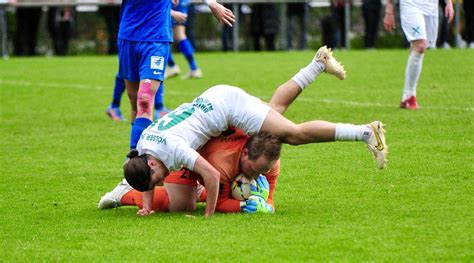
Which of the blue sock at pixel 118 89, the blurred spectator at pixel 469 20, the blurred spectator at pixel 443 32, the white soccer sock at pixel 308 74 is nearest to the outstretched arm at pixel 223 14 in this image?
the white soccer sock at pixel 308 74

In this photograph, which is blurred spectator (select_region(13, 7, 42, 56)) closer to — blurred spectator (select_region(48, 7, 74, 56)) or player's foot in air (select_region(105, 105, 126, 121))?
blurred spectator (select_region(48, 7, 74, 56))

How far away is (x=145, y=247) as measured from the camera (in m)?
7.03

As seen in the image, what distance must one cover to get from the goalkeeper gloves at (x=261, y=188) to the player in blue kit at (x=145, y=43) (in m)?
2.19

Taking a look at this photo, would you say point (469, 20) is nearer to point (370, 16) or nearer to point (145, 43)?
point (370, 16)

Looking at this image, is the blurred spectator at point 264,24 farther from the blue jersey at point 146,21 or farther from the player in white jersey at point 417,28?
the blue jersey at point 146,21

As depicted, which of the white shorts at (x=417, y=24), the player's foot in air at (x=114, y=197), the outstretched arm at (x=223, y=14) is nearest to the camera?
the player's foot in air at (x=114, y=197)

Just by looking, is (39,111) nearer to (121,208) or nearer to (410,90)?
(410,90)

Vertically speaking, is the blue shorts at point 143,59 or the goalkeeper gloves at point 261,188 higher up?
the blue shorts at point 143,59

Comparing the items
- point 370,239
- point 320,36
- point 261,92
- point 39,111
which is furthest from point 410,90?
point 320,36

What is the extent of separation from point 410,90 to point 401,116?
77cm

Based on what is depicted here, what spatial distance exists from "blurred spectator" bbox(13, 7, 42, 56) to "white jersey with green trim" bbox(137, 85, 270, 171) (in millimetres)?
24861

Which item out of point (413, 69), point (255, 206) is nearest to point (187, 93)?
point (413, 69)

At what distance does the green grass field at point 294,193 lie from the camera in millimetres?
6855

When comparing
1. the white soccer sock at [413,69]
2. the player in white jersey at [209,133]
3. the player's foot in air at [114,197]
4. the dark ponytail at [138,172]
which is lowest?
the white soccer sock at [413,69]
